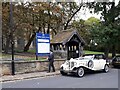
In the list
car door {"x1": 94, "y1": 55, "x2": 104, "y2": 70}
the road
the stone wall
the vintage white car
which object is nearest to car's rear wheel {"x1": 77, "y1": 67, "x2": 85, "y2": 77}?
the vintage white car

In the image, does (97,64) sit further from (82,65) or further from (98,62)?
(82,65)

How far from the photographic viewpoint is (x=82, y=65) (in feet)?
61.6

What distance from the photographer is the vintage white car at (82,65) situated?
1850cm

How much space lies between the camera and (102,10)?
31359mm

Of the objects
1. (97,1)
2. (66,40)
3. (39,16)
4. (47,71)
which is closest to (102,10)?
(97,1)

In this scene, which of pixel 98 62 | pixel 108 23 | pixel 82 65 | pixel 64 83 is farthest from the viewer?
pixel 108 23

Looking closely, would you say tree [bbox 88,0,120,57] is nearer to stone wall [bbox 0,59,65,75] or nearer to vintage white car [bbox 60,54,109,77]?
vintage white car [bbox 60,54,109,77]

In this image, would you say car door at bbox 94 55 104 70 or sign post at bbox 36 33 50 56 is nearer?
car door at bbox 94 55 104 70

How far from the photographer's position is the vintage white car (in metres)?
18.5

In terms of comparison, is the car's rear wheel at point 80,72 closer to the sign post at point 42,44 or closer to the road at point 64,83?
the road at point 64,83

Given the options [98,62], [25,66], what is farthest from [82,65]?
[25,66]

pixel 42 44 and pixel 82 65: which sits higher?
pixel 42 44

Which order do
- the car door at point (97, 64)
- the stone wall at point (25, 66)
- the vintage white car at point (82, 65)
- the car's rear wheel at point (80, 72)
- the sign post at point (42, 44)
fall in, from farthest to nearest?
the sign post at point (42, 44) → the car door at point (97, 64) → the stone wall at point (25, 66) → the vintage white car at point (82, 65) → the car's rear wheel at point (80, 72)

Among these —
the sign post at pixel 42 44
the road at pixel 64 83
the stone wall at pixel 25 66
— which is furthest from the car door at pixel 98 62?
the sign post at pixel 42 44
